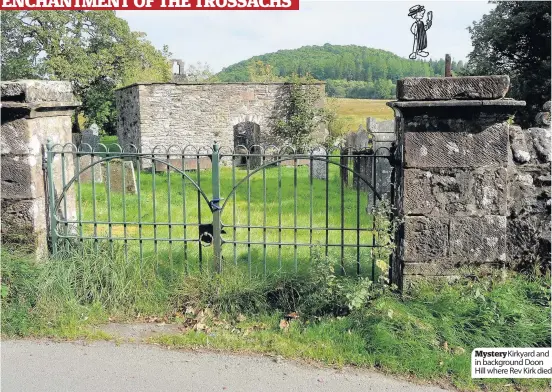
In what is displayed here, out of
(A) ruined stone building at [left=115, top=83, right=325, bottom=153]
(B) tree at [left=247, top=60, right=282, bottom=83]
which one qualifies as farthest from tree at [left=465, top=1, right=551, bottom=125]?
(B) tree at [left=247, top=60, right=282, bottom=83]

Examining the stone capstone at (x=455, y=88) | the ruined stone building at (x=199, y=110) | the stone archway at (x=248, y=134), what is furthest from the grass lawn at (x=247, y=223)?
the stone archway at (x=248, y=134)

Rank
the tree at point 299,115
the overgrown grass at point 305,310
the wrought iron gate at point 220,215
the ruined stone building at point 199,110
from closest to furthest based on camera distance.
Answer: the overgrown grass at point 305,310 < the wrought iron gate at point 220,215 < the ruined stone building at point 199,110 < the tree at point 299,115

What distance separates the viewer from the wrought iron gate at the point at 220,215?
5.43m

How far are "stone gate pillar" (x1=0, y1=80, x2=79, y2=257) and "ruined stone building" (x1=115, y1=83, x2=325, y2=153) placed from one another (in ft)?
44.6

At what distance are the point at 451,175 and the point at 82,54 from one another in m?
28.4

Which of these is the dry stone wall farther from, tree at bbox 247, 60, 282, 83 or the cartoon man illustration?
tree at bbox 247, 60, 282, 83

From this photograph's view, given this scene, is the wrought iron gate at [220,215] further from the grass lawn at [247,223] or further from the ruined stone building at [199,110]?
the ruined stone building at [199,110]

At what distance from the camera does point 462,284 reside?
494 centimetres

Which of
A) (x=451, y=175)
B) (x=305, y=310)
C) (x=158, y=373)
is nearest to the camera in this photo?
(x=158, y=373)

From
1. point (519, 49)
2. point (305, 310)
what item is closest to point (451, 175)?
point (305, 310)

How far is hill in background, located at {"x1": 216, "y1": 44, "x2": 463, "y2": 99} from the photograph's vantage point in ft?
101

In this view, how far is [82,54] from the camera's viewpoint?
29891 mm

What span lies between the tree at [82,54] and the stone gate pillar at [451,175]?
83.6 feet

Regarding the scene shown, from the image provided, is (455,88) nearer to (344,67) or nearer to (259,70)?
(259,70)
